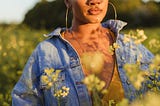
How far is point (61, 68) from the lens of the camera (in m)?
3.77

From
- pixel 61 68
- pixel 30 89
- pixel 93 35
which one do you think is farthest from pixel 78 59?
pixel 30 89

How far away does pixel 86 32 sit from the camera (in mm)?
3912

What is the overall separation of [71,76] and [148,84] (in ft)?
2.10

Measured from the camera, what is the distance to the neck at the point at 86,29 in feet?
12.8

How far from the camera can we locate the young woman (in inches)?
145

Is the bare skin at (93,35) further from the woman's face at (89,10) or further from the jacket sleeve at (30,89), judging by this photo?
the jacket sleeve at (30,89)

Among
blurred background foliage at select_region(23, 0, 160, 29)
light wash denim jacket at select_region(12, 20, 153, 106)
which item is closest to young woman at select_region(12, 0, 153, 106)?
light wash denim jacket at select_region(12, 20, 153, 106)

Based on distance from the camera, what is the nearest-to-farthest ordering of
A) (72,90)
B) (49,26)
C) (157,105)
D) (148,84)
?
1. (157,105)
2. (148,84)
3. (72,90)
4. (49,26)

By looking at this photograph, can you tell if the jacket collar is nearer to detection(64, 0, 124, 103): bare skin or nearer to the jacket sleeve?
detection(64, 0, 124, 103): bare skin

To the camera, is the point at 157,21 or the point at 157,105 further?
the point at 157,21

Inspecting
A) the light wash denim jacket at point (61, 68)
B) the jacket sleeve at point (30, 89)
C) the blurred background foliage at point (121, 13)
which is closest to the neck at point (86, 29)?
the light wash denim jacket at point (61, 68)

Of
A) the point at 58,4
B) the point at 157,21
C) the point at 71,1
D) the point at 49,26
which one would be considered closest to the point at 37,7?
the point at 58,4

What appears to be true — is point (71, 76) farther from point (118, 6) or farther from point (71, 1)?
point (118, 6)

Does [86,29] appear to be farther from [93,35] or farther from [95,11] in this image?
[95,11]
